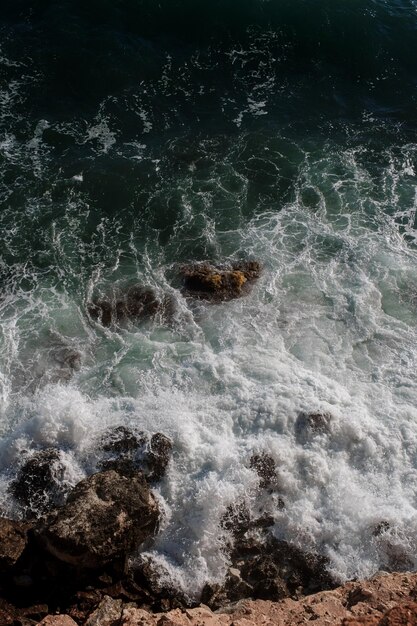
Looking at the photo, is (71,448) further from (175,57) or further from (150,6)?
(150,6)

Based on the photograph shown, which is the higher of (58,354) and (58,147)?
(58,147)

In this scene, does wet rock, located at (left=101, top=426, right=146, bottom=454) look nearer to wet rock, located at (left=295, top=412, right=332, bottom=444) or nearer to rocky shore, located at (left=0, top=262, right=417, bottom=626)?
rocky shore, located at (left=0, top=262, right=417, bottom=626)

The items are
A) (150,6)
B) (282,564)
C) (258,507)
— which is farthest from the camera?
(150,6)

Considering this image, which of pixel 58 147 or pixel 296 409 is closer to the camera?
pixel 296 409

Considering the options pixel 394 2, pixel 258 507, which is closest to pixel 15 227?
pixel 258 507

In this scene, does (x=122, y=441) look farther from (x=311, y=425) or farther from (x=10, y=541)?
(x=311, y=425)

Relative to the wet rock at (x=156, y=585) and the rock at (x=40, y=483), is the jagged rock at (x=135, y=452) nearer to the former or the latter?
the rock at (x=40, y=483)

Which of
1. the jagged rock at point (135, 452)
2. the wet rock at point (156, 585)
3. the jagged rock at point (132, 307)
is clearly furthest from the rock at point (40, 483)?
the jagged rock at point (132, 307)
